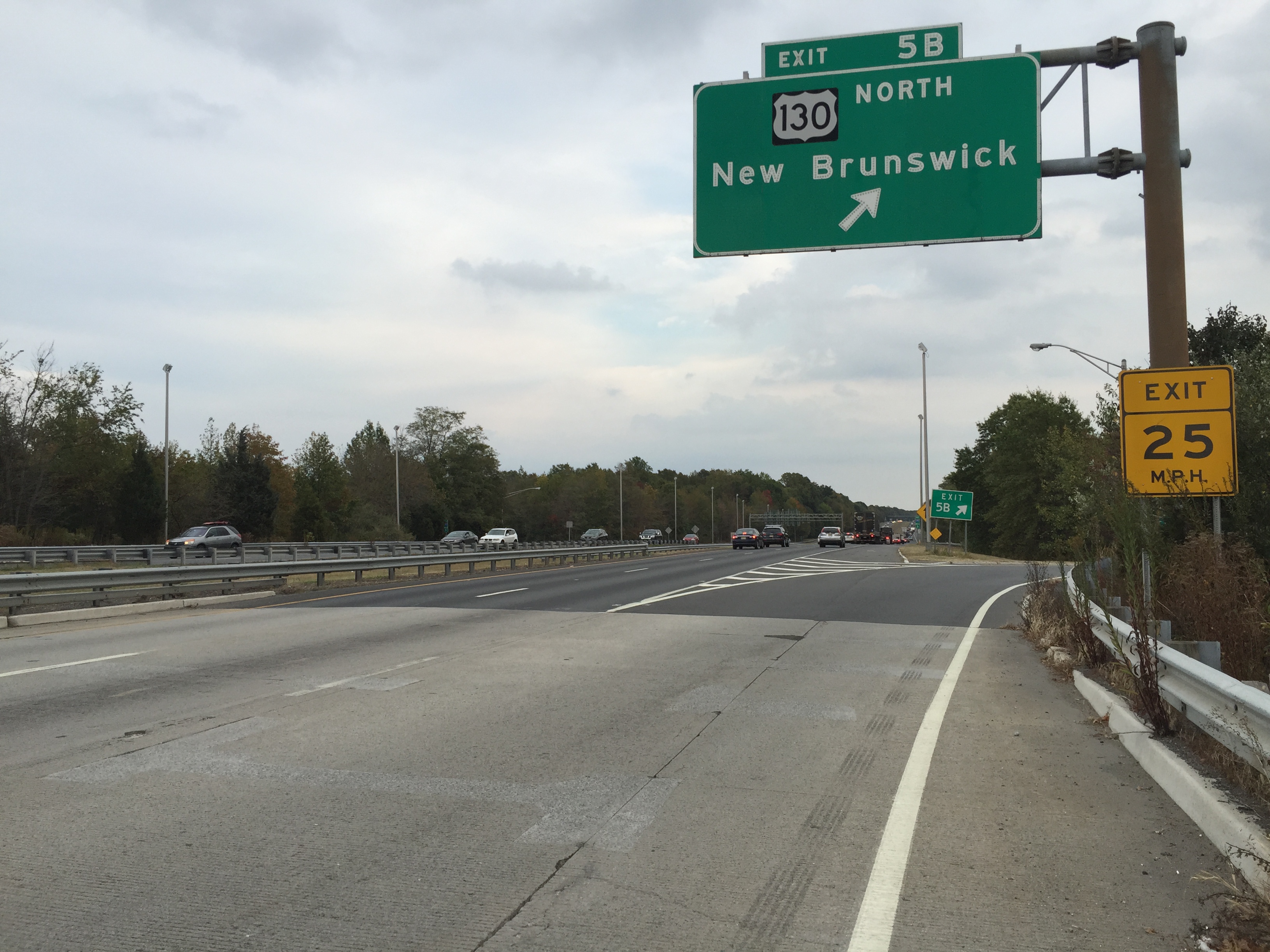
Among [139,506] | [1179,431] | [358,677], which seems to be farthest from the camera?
[139,506]

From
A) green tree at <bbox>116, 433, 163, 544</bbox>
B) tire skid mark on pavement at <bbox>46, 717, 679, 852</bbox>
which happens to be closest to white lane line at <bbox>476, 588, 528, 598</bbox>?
tire skid mark on pavement at <bbox>46, 717, 679, 852</bbox>

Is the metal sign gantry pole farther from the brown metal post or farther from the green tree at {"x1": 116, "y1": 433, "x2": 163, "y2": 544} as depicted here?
the green tree at {"x1": 116, "y1": 433, "x2": 163, "y2": 544}

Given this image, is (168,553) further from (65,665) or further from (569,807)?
(569,807)

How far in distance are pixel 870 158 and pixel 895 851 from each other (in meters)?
9.84

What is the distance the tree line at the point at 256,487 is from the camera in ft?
202

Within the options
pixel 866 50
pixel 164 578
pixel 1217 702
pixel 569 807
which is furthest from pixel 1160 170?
pixel 164 578

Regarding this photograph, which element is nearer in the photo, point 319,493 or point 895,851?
point 895,851

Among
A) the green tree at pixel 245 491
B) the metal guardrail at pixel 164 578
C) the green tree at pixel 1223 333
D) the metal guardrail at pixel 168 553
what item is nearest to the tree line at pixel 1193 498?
the green tree at pixel 1223 333

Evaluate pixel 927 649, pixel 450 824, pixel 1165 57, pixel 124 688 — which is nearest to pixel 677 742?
pixel 450 824

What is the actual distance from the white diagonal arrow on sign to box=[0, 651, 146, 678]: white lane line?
1036 cm

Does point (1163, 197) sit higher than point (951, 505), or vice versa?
point (1163, 197)

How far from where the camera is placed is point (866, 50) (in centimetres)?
1277

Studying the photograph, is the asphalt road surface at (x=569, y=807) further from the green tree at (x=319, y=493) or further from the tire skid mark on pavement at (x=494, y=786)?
the green tree at (x=319, y=493)

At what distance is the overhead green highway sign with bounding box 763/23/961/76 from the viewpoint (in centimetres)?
1262
